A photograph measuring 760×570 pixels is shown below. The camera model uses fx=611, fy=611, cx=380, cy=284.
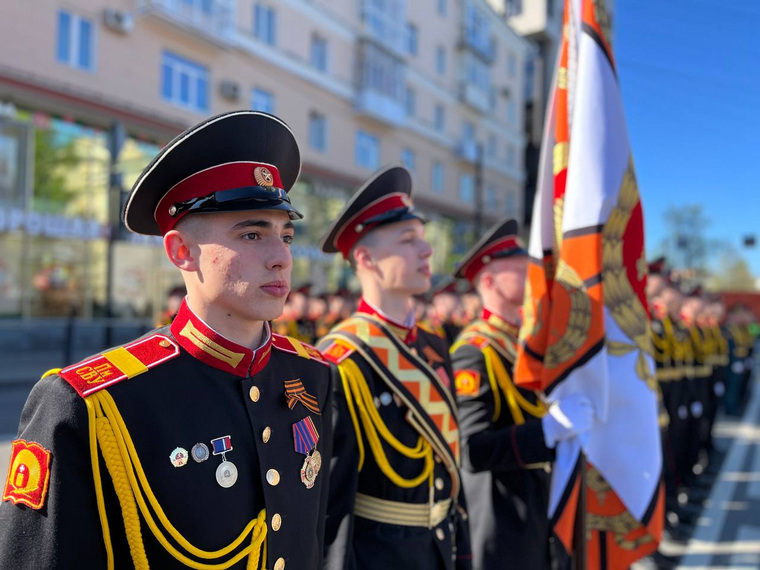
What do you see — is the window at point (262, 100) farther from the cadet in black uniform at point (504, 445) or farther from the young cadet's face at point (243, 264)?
the young cadet's face at point (243, 264)

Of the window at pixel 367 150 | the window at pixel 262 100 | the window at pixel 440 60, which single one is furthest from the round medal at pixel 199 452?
the window at pixel 440 60

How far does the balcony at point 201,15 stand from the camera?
48.7 ft

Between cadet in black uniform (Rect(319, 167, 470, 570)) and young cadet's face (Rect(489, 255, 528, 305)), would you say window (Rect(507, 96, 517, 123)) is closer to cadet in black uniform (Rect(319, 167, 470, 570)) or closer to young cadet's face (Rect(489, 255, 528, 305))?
young cadet's face (Rect(489, 255, 528, 305))

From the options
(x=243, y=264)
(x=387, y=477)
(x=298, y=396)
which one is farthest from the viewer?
(x=387, y=477)

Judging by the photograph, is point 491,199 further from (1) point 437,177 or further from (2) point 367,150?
(2) point 367,150

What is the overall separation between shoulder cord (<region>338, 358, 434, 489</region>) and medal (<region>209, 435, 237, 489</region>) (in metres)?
0.79

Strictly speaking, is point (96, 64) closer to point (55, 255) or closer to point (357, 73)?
point (55, 255)

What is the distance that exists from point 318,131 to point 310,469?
19973mm

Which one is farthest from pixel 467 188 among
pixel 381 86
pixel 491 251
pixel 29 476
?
pixel 29 476

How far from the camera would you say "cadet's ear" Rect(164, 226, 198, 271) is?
1.49 m

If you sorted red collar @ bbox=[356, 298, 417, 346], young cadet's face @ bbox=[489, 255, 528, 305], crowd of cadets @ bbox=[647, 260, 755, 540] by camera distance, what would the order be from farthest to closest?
crowd of cadets @ bbox=[647, 260, 755, 540], young cadet's face @ bbox=[489, 255, 528, 305], red collar @ bbox=[356, 298, 417, 346]

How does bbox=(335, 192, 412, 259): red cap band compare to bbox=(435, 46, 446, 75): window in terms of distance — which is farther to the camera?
bbox=(435, 46, 446, 75): window

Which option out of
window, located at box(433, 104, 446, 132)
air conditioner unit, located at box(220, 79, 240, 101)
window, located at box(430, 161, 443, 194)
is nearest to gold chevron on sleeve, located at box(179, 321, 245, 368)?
air conditioner unit, located at box(220, 79, 240, 101)

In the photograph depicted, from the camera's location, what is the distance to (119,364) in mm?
1407
